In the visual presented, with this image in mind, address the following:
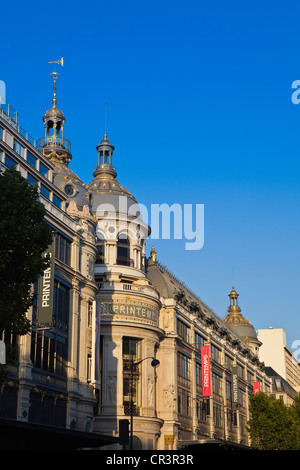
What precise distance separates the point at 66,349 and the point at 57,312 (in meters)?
3.56

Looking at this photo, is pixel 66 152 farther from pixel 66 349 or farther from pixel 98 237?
pixel 66 349

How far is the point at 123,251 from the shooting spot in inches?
3066

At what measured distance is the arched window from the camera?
77.4 m

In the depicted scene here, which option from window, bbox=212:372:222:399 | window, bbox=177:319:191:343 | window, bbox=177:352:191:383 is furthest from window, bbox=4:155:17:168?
window, bbox=212:372:222:399

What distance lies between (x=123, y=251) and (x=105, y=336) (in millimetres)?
10545

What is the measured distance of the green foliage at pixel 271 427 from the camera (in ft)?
297

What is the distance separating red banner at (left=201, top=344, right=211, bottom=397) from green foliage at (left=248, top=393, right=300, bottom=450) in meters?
7.82

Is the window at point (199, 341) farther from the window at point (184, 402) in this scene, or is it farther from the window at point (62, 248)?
the window at point (62, 248)

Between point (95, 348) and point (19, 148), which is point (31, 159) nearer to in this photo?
point (19, 148)

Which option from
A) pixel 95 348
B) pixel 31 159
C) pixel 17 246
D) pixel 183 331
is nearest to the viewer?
pixel 17 246

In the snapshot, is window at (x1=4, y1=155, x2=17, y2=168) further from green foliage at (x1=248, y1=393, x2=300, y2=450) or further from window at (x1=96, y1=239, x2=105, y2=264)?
green foliage at (x1=248, y1=393, x2=300, y2=450)

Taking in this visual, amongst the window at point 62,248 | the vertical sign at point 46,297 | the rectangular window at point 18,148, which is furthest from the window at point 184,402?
the rectangular window at point 18,148

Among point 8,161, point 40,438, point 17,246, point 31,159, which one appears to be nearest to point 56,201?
point 31,159

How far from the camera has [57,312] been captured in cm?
5641
